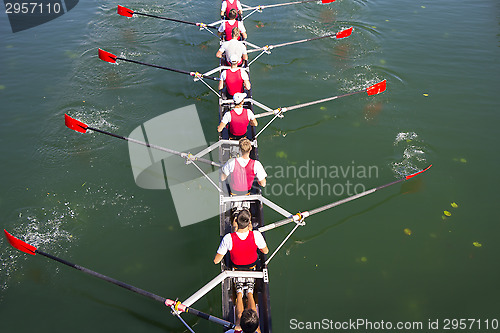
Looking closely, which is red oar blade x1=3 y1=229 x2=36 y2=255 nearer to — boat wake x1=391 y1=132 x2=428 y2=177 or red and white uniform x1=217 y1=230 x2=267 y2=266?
red and white uniform x1=217 y1=230 x2=267 y2=266

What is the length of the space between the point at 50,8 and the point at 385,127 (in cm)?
1669

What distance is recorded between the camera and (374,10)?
15.7 m

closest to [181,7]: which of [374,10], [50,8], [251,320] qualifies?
[50,8]

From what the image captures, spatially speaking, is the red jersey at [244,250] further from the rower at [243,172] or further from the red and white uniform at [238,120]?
the red and white uniform at [238,120]

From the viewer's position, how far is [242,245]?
5332mm

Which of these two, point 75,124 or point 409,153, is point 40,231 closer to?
point 75,124

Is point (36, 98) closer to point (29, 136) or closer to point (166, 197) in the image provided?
point (29, 136)

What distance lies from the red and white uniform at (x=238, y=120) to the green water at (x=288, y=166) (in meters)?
1.61

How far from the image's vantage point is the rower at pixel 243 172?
6496mm

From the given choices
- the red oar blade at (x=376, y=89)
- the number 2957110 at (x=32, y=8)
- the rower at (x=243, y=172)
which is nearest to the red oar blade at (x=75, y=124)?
the rower at (x=243, y=172)

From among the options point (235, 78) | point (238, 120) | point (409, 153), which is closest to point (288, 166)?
point (238, 120)

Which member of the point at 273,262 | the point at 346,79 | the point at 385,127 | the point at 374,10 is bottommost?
the point at 273,262

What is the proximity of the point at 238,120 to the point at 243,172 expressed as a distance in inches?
65.6

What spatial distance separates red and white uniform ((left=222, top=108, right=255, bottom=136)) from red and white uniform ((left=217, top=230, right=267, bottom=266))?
124 inches
